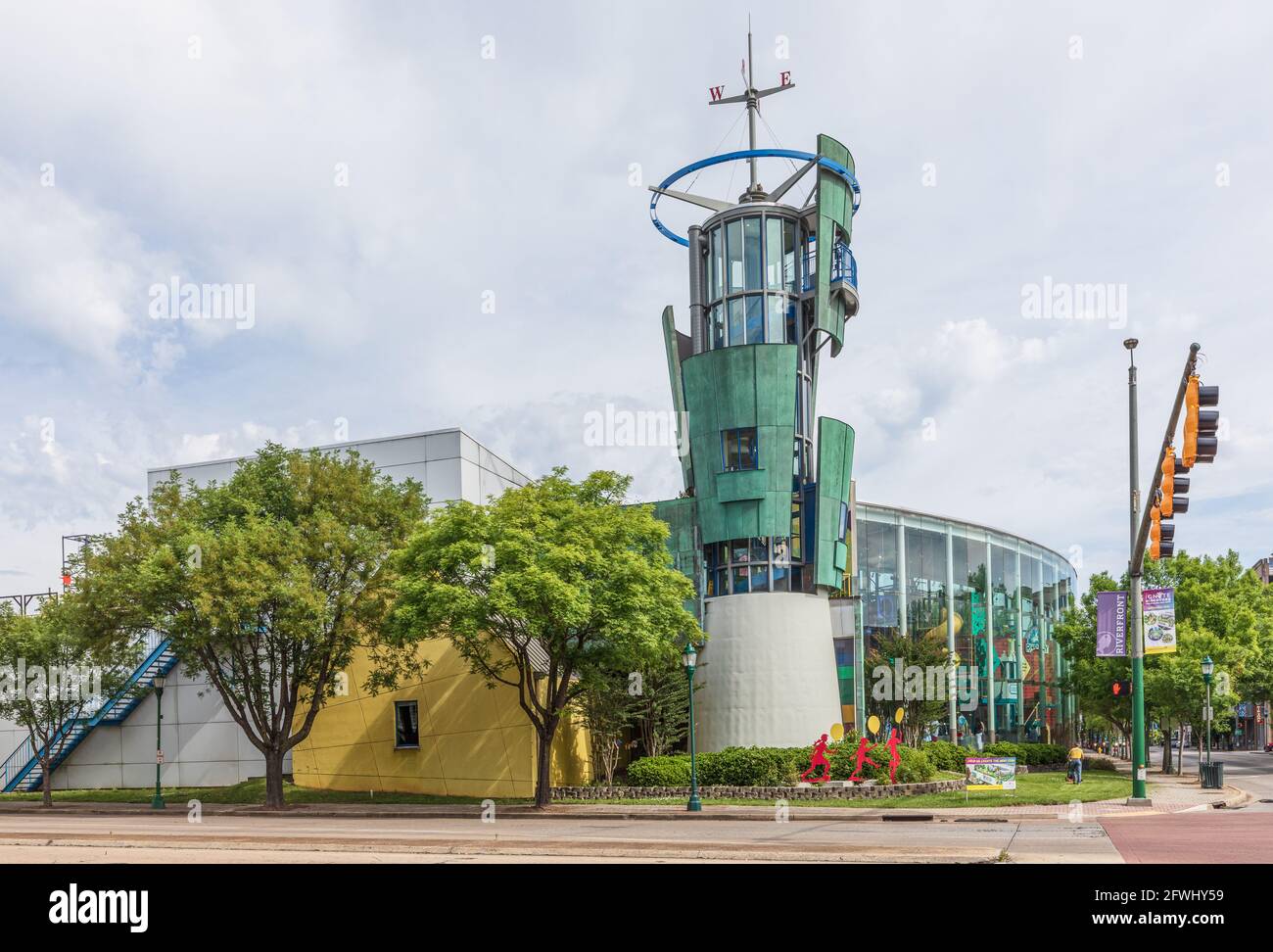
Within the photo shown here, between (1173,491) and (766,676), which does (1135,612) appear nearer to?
(1173,491)

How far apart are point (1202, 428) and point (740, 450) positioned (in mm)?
22491

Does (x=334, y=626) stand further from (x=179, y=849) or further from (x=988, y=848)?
(x=988, y=848)

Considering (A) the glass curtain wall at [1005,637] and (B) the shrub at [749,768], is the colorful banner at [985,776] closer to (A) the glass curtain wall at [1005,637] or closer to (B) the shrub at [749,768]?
(B) the shrub at [749,768]

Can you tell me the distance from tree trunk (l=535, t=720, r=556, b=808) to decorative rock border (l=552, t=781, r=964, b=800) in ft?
4.07

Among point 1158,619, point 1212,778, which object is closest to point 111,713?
point 1158,619

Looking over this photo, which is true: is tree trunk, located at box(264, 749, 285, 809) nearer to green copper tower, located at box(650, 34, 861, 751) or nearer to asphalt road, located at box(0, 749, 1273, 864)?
asphalt road, located at box(0, 749, 1273, 864)

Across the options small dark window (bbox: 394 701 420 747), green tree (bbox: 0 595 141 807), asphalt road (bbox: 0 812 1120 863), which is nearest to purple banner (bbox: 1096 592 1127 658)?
asphalt road (bbox: 0 812 1120 863)

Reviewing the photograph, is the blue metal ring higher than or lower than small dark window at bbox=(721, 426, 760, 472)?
higher

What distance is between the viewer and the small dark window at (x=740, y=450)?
41094 mm

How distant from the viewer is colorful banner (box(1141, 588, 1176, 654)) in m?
27.9

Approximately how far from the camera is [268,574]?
32438mm

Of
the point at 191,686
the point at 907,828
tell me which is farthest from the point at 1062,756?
the point at 191,686

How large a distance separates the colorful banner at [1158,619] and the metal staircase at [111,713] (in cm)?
3601

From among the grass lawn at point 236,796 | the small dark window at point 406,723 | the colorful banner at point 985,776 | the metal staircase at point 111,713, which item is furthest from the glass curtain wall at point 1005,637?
the metal staircase at point 111,713
